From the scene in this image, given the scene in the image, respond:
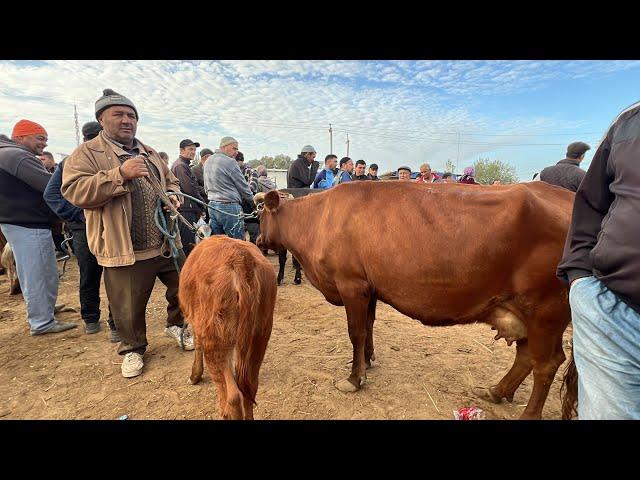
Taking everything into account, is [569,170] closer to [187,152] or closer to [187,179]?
[187,179]

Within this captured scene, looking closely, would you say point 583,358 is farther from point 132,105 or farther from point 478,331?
point 132,105

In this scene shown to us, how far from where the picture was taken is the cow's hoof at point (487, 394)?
10.4 feet

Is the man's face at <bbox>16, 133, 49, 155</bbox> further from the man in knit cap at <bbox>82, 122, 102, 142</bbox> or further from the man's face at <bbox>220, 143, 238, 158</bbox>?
the man's face at <bbox>220, 143, 238, 158</bbox>

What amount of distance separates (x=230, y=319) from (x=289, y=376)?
1.88m

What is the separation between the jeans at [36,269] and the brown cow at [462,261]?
144 inches

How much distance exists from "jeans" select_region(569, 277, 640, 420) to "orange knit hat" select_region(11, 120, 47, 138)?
5.86 metres

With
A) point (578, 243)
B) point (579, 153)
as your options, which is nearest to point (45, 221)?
point (578, 243)

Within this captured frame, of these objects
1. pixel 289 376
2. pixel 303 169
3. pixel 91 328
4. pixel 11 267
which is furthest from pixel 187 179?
pixel 289 376

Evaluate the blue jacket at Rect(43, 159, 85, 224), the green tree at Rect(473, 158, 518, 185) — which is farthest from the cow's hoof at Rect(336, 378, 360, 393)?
the green tree at Rect(473, 158, 518, 185)

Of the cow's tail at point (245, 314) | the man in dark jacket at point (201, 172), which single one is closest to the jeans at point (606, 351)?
the cow's tail at point (245, 314)

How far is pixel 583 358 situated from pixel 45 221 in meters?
5.61

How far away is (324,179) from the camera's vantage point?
29.8 ft

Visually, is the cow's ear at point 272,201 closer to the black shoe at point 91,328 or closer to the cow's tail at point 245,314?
the cow's tail at point 245,314

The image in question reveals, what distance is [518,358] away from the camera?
3.18m
